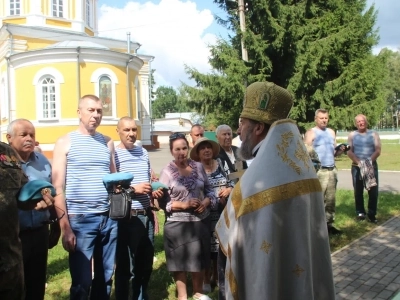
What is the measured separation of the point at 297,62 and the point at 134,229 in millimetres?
18370

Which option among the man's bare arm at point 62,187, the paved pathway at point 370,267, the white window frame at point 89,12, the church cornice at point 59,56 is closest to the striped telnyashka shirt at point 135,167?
the man's bare arm at point 62,187

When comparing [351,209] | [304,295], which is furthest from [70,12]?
[304,295]

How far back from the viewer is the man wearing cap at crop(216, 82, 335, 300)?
7.20 feet

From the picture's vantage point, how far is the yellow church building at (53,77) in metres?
26.3

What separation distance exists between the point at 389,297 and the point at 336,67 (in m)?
20.0

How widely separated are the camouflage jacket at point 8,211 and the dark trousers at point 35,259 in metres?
1.03

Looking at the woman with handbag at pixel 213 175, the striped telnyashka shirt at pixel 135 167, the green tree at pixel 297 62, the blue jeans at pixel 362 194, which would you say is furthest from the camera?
the green tree at pixel 297 62

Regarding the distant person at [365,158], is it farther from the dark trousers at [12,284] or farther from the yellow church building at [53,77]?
the yellow church building at [53,77]

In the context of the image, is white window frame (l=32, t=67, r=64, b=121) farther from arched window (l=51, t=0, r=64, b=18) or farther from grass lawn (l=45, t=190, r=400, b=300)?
grass lawn (l=45, t=190, r=400, b=300)

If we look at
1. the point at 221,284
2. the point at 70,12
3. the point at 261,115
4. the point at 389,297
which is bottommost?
the point at 389,297

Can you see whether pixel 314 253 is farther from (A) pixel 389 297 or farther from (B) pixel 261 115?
(A) pixel 389 297

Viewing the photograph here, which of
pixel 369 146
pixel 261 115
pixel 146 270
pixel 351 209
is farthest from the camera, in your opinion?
pixel 351 209

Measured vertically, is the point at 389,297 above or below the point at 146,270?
below

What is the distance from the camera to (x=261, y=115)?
8.06ft
